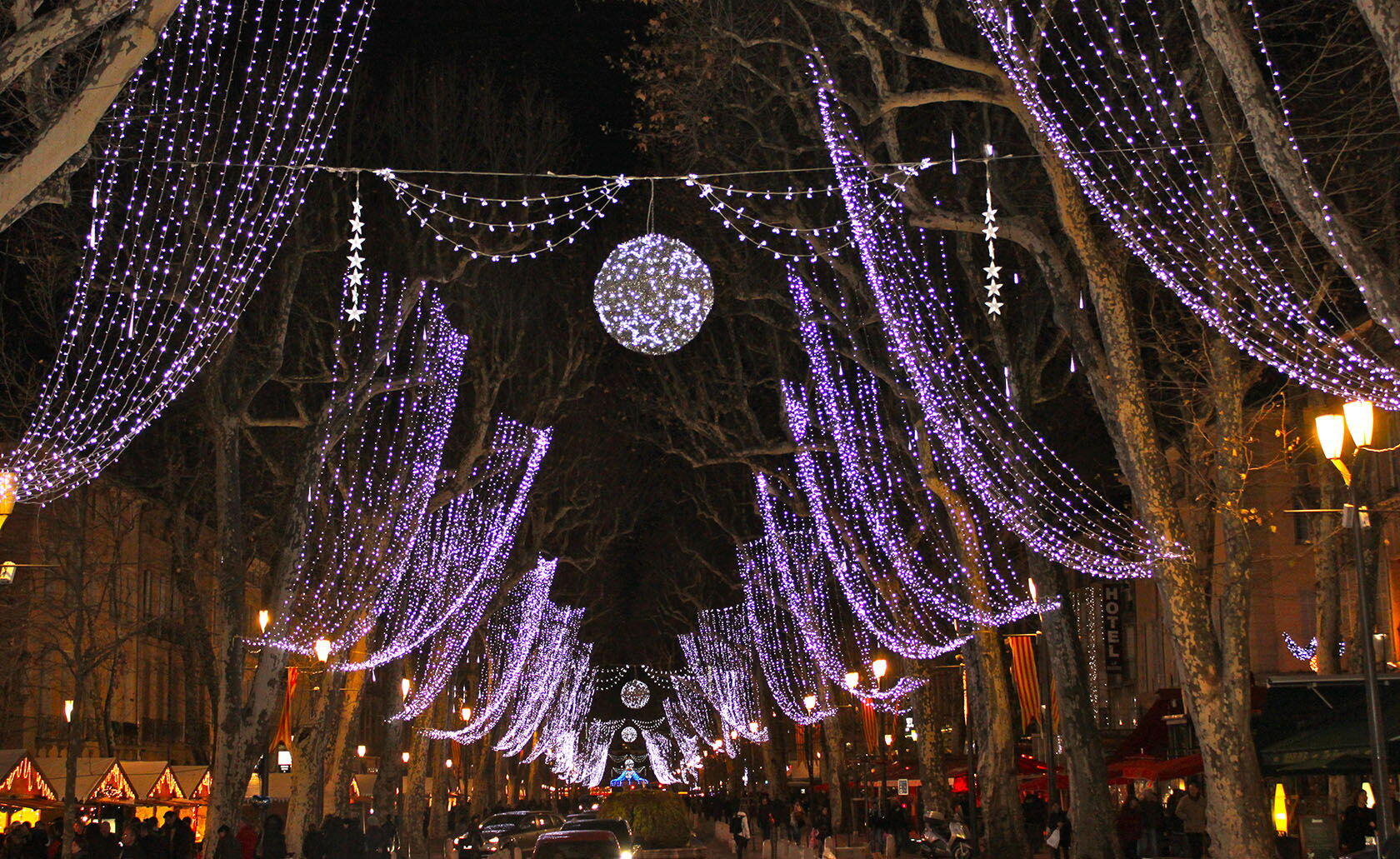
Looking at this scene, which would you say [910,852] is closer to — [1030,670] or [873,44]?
[1030,670]

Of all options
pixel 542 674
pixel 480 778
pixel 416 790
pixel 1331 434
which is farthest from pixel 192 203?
pixel 542 674

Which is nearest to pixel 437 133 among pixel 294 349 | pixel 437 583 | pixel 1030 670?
pixel 294 349

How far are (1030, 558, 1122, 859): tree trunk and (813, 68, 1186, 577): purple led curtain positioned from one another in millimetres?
1105

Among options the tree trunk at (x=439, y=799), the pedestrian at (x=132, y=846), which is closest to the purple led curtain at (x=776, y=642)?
the tree trunk at (x=439, y=799)

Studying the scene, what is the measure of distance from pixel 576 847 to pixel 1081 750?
25.2ft

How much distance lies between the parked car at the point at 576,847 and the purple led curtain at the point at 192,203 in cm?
634

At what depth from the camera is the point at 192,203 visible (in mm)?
20562

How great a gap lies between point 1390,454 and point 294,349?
65.0ft

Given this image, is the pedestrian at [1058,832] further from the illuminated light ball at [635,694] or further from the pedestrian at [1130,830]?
the illuminated light ball at [635,694]

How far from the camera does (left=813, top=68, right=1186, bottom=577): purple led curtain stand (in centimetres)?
2045

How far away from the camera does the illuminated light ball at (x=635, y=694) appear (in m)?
132

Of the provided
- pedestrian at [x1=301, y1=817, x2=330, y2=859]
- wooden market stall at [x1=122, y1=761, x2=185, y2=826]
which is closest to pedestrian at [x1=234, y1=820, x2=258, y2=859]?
pedestrian at [x1=301, y1=817, x2=330, y2=859]

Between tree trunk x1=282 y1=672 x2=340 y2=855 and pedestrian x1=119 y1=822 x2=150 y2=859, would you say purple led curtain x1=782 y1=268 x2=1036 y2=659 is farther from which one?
pedestrian x1=119 y1=822 x2=150 y2=859

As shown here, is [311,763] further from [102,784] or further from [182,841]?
[182,841]
